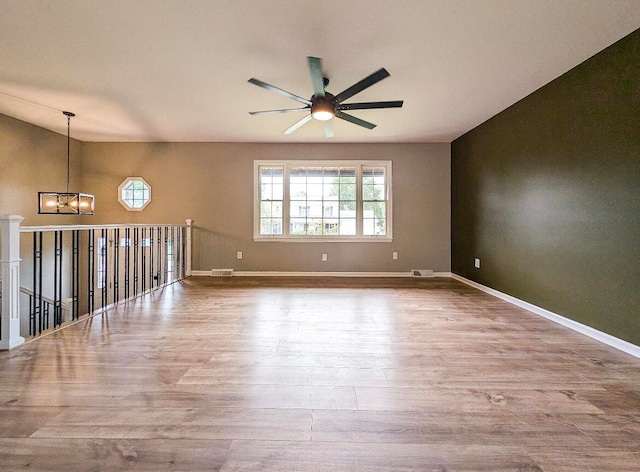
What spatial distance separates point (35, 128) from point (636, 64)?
295 inches

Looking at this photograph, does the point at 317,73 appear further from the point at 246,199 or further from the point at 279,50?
the point at 246,199

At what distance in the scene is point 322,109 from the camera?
10.3ft

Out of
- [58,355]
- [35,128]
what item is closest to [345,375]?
[58,355]

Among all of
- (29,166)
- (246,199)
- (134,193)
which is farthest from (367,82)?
(29,166)

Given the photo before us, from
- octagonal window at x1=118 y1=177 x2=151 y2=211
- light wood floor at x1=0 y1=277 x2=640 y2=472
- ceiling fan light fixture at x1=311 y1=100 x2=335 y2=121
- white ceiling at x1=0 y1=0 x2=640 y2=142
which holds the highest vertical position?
white ceiling at x1=0 y1=0 x2=640 y2=142

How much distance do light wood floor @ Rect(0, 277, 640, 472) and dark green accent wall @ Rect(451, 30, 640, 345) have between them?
50cm

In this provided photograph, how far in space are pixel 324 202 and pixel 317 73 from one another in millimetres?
3426

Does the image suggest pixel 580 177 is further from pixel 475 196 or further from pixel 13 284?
pixel 13 284

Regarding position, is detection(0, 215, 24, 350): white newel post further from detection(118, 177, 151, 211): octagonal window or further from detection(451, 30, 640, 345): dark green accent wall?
detection(451, 30, 640, 345): dark green accent wall

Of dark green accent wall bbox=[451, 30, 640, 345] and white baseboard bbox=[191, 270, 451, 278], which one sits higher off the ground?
dark green accent wall bbox=[451, 30, 640, 345]

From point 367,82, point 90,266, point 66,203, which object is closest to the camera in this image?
point 367,82

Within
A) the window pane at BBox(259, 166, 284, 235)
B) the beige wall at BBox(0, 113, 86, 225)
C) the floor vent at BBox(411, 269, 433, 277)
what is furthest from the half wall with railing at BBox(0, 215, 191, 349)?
the floor vent at BBox(411, 269, 433, 277)

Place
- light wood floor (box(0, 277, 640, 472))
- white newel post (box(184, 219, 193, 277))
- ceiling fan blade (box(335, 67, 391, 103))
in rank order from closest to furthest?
1. light wood floor (box(0, 277, 640, 472))
2. ceiling fan blade (box(335, 67, 391, 103))
3. white newel post (box(184, 219, 193, 277))

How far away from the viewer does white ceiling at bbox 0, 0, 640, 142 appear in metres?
2.20
